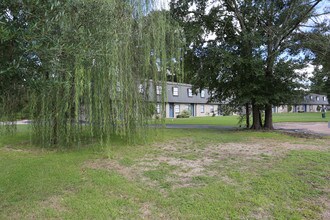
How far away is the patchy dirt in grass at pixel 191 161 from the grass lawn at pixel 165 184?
0.02 meters

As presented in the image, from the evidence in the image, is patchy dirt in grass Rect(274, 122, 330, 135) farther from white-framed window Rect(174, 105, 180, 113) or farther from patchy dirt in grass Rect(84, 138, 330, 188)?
white-framed window Rect(174, 105, 180, 113)

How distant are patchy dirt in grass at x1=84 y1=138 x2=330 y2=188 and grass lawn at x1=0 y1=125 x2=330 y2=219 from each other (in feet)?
0.07

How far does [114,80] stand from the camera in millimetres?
6395

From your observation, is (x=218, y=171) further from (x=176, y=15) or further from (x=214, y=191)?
(x=176, y=15)

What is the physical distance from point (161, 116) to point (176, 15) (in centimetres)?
739

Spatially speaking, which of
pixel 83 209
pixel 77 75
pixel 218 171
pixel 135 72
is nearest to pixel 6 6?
pixel 83 209

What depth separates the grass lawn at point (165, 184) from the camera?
3.62 m

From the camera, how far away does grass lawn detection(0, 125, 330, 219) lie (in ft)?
11.9

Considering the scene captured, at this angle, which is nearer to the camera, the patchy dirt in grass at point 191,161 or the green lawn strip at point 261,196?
the green lawn strip at point 261,196

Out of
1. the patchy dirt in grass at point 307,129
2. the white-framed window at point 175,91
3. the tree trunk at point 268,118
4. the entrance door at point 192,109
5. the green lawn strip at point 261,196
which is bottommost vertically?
the green lawn strip at point 261,196

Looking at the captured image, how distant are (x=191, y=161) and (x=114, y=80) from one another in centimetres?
288

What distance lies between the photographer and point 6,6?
2176mm

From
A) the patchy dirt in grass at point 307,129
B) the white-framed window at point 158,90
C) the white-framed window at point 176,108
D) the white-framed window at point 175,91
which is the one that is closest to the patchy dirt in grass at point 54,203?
the white-framed window at point 158,90

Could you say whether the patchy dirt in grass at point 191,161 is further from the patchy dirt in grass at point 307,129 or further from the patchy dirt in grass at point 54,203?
the patchy dirt in grass at point 307,129
